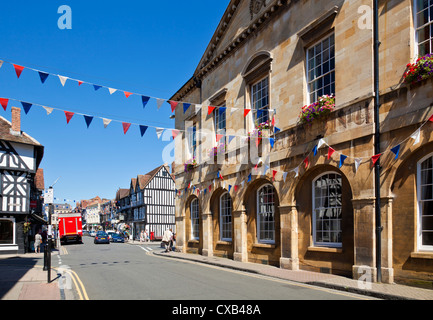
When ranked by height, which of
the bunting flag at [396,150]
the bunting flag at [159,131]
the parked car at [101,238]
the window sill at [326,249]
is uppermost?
the bunting flag at [159,131]

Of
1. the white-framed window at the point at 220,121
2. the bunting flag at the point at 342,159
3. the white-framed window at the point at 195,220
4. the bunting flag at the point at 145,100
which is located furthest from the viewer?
the white-framed window at the point at 195,220

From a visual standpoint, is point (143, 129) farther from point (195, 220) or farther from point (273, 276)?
point (195, 220)

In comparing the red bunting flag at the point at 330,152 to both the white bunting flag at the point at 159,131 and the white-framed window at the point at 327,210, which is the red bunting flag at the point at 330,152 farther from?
the white bunting flag at the point at 159,131

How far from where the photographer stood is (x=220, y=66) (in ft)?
60.8

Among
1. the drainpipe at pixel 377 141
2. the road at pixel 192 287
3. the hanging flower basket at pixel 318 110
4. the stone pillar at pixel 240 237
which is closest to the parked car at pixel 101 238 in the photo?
the stone pillar at pixel 240 237

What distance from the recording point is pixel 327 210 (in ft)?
37.6

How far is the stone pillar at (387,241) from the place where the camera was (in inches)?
356

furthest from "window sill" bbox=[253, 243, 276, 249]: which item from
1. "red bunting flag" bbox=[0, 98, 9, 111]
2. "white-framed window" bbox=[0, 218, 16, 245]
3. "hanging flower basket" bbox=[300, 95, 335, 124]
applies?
"white-framed window" bbox=[0, 218, 16, 245]

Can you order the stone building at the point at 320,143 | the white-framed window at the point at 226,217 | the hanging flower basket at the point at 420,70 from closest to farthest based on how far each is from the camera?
1. the hanging flower basket at the point at 420,70
2. the stone building at the point at 320,143
3. the white-framed window at the point at 226,217

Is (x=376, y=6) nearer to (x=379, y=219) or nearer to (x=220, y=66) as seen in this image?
(x=379, y=219)

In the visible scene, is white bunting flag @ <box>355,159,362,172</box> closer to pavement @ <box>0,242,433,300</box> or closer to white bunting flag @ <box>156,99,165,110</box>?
pavement @ <box>0,242,433,300</box>

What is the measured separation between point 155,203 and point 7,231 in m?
30.5

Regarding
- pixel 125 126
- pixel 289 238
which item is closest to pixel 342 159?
pixel 289 238

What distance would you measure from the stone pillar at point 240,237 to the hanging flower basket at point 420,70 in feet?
28.6
